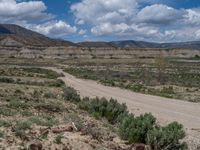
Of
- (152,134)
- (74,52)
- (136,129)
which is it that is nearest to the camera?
(152,134)

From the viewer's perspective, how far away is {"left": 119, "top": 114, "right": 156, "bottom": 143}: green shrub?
14.3 m

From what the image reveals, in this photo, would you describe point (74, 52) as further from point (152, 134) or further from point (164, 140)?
point (164, 140)

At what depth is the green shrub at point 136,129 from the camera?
1427 cm

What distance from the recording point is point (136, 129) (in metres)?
14.3

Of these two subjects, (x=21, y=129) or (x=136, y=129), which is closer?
(x=21, y=129)

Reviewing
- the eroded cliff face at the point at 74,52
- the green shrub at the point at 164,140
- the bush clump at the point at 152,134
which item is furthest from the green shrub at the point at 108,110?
the eroded cliff face at the point at 74,52

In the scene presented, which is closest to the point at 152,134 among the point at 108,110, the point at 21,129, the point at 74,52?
the point at 21,129

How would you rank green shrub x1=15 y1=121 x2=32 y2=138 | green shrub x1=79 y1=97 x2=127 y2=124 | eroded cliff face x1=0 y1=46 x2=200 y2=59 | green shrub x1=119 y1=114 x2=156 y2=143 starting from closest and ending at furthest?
green shrub x1=15 y1=121 x2=32 y2=138 → green shrub x1=119 y1=114 x2=156 y2=143 → green shrub x1=79 y1=97 x2=127 y2=124 → eroded cliff face x1=0 y1=46 x2=200 y2=59

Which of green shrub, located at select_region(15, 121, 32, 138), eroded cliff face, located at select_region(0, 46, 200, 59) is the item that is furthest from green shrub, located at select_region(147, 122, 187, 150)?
eroded cliff face, located at select_region(0, 46, 200, 59)

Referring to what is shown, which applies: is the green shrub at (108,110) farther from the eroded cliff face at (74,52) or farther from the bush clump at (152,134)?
the eroded cliff face at (74,52)

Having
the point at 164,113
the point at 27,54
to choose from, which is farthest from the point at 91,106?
the point at 27,54

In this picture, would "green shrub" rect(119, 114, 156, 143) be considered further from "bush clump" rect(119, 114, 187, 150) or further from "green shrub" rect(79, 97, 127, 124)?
"green shrub" rect(79, 97, 127, 124)

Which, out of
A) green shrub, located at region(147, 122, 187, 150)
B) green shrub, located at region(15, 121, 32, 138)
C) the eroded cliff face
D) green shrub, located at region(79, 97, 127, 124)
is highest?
green shrub, located at region(15, 121, 32, 138)

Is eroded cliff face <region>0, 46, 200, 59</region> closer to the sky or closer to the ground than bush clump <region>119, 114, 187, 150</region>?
closer to the ground
